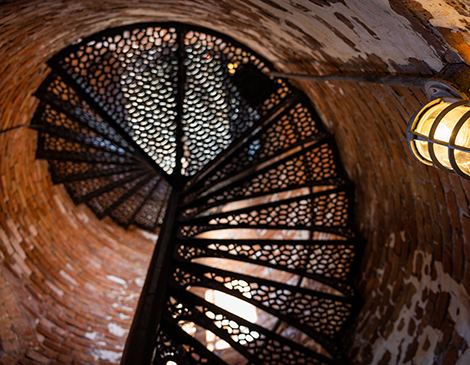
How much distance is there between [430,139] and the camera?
1237 millimetres

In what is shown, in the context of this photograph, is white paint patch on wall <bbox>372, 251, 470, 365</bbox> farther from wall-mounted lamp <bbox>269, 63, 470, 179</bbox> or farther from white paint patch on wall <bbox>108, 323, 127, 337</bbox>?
white paint patch on wall <bbox>108, 323, 127, 337</bbox>

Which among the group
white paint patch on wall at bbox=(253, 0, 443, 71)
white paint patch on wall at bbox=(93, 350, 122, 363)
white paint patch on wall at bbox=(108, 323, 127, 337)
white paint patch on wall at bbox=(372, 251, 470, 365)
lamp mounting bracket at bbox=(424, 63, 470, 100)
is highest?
white paint patch on wall at bbox=(253, 0, 443, 71)

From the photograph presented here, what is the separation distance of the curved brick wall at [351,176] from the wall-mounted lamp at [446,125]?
151mm

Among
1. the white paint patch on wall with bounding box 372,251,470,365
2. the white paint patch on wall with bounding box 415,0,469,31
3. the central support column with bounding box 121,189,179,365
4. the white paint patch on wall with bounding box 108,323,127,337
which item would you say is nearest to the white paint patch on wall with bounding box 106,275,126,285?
the white paint patch on wall with bounding box 108,323,127,337

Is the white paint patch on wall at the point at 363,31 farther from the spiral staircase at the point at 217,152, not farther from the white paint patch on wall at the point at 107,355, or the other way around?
the white paint patch on wall at the point at 107,355

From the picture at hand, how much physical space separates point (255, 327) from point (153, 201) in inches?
112

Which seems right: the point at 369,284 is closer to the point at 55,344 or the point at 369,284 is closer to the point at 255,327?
the point at 255,327

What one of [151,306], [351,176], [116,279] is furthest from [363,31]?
[116,279]

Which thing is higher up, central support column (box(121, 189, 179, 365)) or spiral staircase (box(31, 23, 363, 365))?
spiral staircase (box(31, 23, 363, 365))

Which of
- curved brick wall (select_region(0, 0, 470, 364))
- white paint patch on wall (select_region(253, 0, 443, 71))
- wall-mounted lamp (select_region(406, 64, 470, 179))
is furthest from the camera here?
curved brick wall (select_region(0, 0, 470, 364))

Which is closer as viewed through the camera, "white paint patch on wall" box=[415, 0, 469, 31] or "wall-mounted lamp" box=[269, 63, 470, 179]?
"wall-mounted lamp" box=[269, 63, 470, 179]

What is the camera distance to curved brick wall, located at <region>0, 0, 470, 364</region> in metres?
2.01

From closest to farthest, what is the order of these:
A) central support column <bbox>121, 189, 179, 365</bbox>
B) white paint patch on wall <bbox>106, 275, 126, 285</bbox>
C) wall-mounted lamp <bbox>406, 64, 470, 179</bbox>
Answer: wall-mounted lamp <bbox>406, 64, 470, 179</bbox> → central support column <bbox>121, 189, 179, 365</bbox> → white paint patch on wall <bbox>106, 275, 126, 285</bbox>

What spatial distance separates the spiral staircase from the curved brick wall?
18cm
